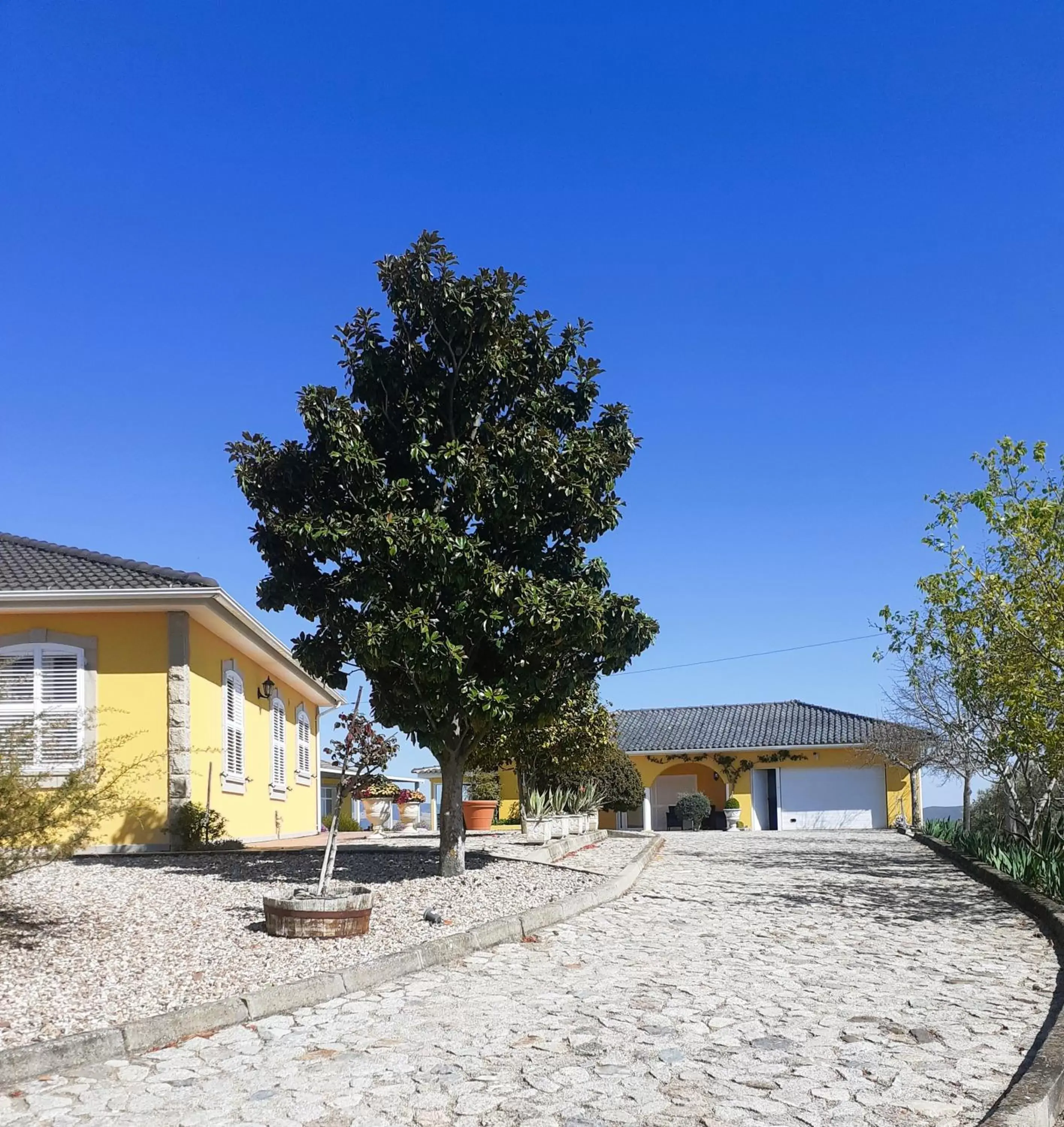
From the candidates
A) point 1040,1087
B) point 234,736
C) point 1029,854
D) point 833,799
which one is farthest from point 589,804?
point 1040,1087

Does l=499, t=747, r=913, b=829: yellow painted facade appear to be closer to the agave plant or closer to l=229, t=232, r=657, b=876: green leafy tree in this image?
the agave plant

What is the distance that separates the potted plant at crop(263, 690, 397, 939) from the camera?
878 cm

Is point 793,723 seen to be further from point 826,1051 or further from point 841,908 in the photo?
point 826,1051

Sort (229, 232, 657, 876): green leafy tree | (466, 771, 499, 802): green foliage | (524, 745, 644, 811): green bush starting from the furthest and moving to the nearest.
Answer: (466, 771, 499, 802): green foliage → (524, 745, 644, 811): green bush → (229, 232, 657, 876): green leafy tree

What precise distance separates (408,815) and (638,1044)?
26934 mm

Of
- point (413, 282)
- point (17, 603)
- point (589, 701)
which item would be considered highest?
point (413, 282)

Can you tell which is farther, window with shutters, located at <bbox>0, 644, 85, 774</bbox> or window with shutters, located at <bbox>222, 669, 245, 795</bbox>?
window with shutters, located at <bbox>222, 669, 245, 795</bbox>

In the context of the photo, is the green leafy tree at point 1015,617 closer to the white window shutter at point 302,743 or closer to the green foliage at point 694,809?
the white window shutter at point 302,743

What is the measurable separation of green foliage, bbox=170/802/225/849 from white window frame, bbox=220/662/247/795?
1867 millimetres

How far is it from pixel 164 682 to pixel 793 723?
110 ft

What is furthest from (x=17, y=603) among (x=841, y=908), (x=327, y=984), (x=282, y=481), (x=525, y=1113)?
(x=525, y=1113)

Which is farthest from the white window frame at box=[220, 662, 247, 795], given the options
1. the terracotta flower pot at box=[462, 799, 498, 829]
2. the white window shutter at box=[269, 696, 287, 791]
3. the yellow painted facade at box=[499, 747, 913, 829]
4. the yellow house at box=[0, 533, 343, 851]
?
the yellow painted facade at box=[499, 747, 913, 829]

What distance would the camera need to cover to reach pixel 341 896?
9.05 metres

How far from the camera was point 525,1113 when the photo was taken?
4.77 metres
